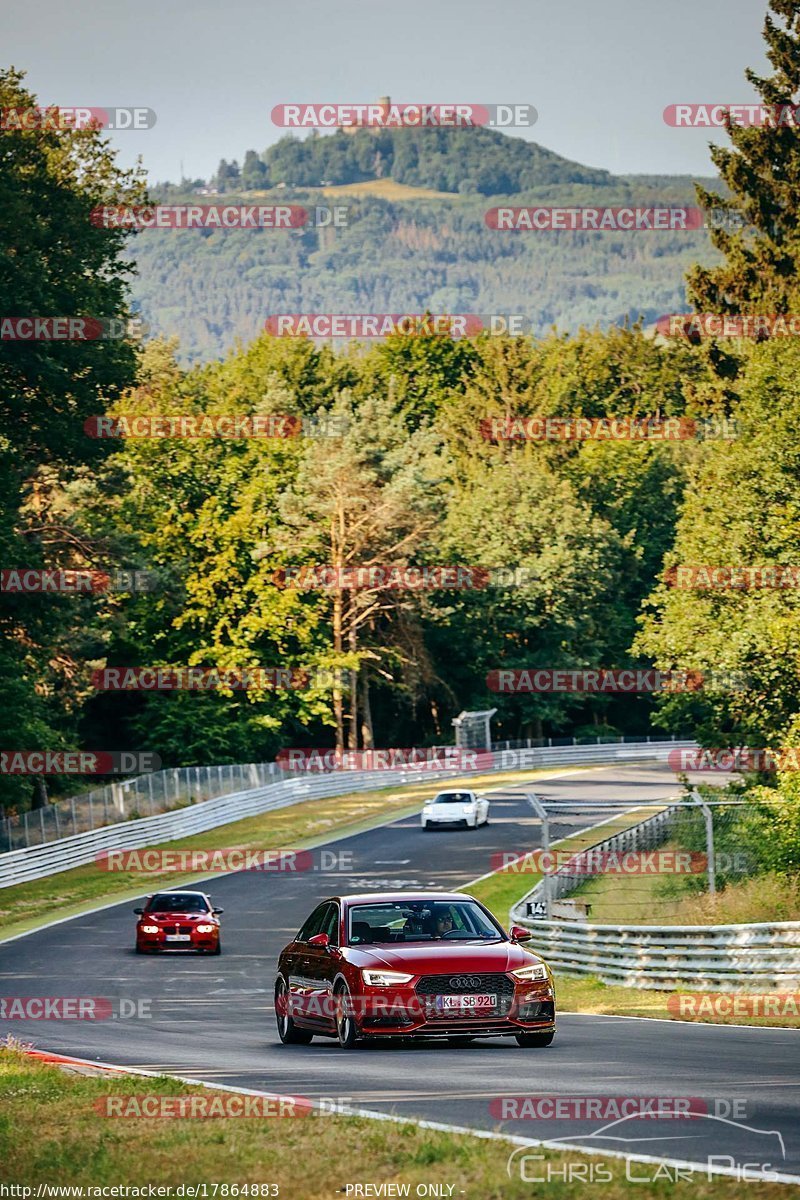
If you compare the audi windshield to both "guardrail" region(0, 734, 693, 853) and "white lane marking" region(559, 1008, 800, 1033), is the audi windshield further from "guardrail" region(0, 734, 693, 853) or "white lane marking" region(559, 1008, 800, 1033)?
"guardrail" region(0, 734, 693, 853)

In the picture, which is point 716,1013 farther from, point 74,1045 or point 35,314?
point 35,314

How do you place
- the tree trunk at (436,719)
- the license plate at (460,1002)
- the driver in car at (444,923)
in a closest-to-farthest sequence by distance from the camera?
the license plate at (460,1002), the driver in car at (444,923), the tree trunk at (436,719)

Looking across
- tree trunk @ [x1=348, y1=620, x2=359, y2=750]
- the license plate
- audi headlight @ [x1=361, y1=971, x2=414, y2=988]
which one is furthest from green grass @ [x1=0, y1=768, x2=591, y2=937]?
the license plate

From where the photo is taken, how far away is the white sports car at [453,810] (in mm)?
54000

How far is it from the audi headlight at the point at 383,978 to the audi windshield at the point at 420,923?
65 centimetres

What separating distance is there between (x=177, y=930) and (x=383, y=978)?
19.0 m

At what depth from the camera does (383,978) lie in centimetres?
1432

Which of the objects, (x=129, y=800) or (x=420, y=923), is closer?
(x=420, y=923)

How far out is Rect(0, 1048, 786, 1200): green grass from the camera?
7.78 m

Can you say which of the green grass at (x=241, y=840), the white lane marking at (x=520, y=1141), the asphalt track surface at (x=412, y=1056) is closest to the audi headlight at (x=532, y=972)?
the asphalt track surface at (x=412, y=1056)

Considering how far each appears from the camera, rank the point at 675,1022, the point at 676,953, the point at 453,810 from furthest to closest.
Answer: the point at 453,810
the point at 676,953
the point at 675,1022

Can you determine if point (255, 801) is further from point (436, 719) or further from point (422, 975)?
point (422, 975)

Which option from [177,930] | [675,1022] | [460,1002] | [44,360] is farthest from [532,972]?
[44,360]

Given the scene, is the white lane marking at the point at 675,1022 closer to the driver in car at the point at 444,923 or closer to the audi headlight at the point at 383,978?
the driver in car at the point at 444,923
